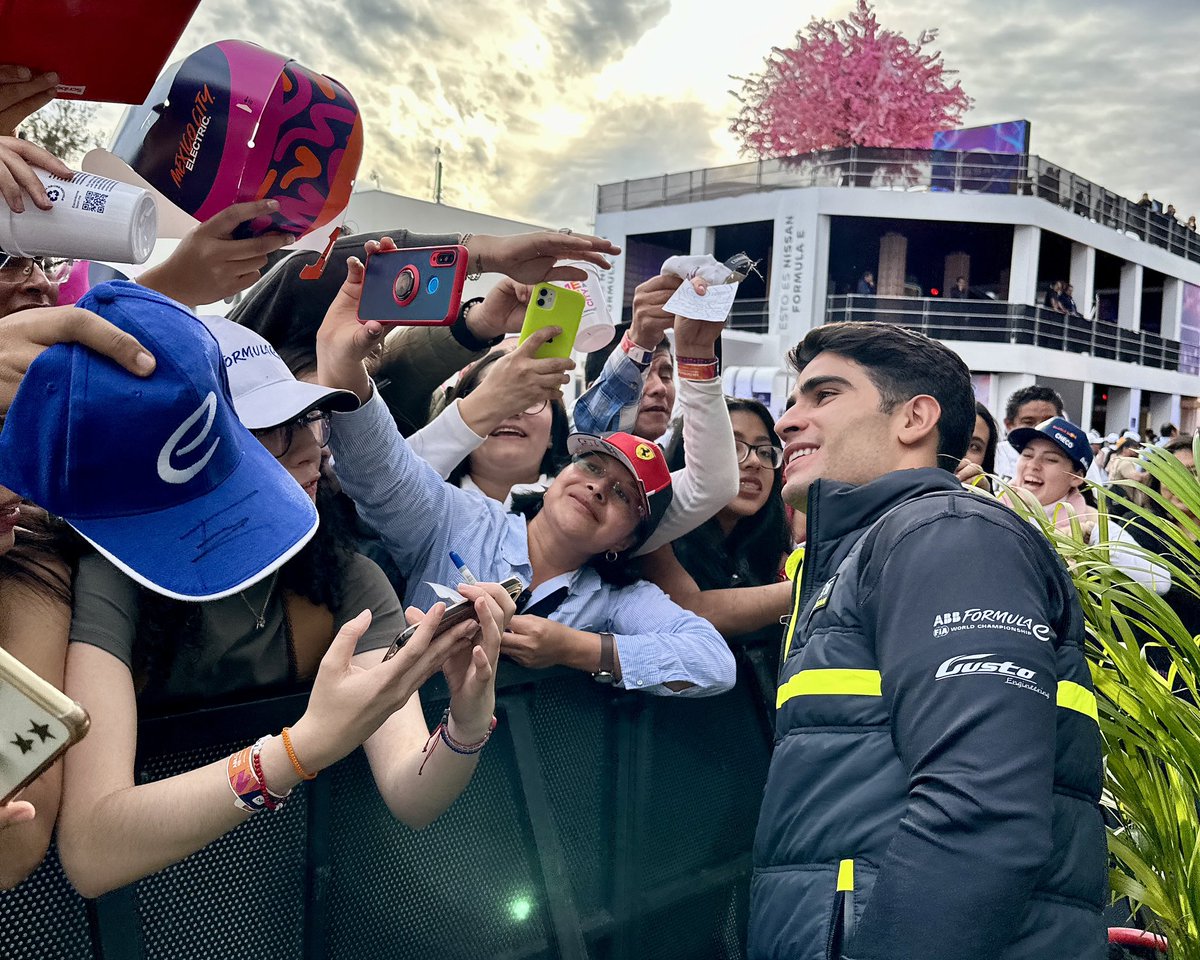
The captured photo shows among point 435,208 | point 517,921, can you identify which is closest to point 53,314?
point 517,921

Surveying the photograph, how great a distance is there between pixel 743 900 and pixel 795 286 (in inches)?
835

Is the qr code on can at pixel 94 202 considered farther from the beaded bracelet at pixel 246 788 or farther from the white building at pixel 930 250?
the white building at pixel 930 250

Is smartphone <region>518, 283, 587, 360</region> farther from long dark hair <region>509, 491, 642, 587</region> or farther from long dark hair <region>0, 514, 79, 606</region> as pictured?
long dark hair <region>0, 514, 79, 606</region>

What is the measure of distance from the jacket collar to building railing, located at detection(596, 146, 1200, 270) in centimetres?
2309

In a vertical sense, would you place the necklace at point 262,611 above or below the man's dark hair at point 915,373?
below

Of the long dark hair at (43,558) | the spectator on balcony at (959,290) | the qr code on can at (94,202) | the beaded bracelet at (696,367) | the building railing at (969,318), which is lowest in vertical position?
the long dark hair at (43,558)

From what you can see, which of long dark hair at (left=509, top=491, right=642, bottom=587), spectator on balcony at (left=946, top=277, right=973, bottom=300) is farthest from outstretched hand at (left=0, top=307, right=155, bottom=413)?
spectator on balcony at (left=946, top=277, right=973, bottom=300)

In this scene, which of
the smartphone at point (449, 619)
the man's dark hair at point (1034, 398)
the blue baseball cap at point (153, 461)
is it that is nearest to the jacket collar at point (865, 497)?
the smartphone at point (449, 619)

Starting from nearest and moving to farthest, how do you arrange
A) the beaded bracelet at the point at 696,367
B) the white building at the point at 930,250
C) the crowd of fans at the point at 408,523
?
the crowd of fans at the point at 408,523 → the beaded bracelet at the point at 696,367 → the white building at the point at 930,250

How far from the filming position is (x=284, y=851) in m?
1.89

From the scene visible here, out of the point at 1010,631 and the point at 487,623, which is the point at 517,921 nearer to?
the point at 487,623

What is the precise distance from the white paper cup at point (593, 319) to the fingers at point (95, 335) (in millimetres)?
1625

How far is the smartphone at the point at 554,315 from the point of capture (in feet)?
8.07

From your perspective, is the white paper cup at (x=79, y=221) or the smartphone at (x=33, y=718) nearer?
the smartphone at (x=33, y=718)
